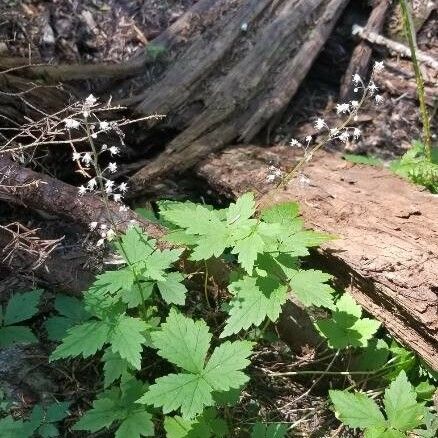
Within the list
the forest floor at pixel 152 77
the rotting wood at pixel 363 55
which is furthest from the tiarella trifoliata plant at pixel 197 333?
the rotting wood at pixel 363 55

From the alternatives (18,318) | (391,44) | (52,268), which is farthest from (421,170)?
(18,318)

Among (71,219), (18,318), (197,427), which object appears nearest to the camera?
(197,427)

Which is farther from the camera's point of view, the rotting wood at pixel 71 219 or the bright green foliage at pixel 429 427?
the rotting wood at pixel 71 219

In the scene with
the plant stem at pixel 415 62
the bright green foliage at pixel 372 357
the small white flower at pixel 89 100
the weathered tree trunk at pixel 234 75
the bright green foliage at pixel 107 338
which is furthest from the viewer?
the weathered tree trunk at pixel 234 75

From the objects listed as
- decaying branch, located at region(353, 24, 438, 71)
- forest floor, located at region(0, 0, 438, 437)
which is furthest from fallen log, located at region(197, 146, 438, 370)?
decaying branch, located at region(353, 24, 438, 71)

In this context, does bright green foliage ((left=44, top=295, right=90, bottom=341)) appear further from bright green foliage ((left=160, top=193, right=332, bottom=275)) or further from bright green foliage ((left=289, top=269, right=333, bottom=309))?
bright green foliage ((left=289, top=269, right=333, bottom=309))

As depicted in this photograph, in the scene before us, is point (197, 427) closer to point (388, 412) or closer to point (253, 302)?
point (253, 302)

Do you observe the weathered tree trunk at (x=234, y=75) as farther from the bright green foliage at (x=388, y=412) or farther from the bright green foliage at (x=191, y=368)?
the bright green foliage at (x=388, y=412)
